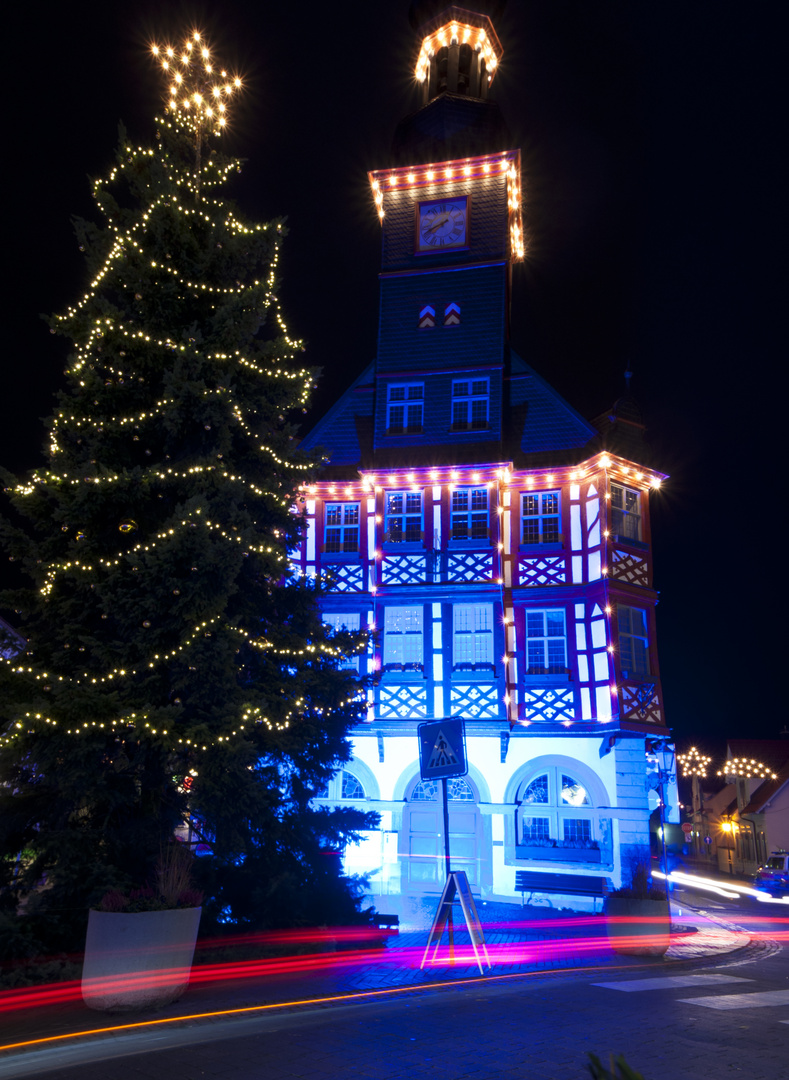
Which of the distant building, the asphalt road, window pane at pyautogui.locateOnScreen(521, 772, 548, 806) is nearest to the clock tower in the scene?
window pane at pyautogui.locateOnScreen(521, 772, 548, 806)

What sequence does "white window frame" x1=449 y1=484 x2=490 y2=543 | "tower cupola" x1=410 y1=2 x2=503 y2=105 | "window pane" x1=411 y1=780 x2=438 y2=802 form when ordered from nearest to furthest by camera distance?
"window pane" x1=411 y1=780 x2=438 y2=802, "white window frame" x1=449 y1=484 x2=490 y2=543, "tower cupola" x1=410 y1=2 x2=503 y2=105

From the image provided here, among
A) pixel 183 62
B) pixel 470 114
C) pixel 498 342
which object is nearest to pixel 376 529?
pixel 498 342

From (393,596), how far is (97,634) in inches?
501

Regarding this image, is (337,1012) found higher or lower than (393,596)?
lower

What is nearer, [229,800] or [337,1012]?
[337,1012]

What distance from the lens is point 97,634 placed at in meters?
11.8

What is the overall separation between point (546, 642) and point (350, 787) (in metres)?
7.09

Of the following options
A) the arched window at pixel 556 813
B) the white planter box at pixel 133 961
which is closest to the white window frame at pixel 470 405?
the arched window at pixel 556 813

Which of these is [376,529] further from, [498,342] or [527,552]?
[498,342]

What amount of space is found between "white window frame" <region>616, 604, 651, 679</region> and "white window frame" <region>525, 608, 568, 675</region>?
1.58 meters

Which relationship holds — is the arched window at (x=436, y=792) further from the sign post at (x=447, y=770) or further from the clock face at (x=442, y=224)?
the clock face at (x=442, y=224)

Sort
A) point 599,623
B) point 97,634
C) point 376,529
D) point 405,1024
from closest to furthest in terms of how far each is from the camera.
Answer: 1. point 405,1024
2. point 97,634
3. point 599,623
4. point 376,529

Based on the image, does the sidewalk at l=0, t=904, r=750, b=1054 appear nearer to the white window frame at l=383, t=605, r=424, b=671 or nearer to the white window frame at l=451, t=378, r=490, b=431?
the white window frame at l=383, t=605, r=424, b=671

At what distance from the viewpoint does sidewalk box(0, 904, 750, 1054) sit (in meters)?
7.99
